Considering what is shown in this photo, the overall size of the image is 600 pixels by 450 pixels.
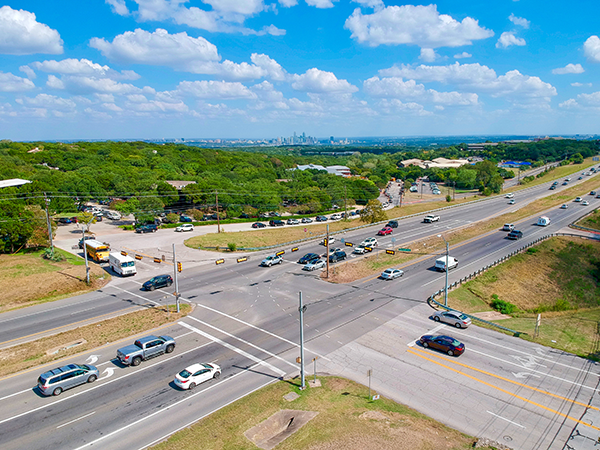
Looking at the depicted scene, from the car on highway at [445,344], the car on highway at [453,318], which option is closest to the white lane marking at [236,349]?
the car on highway at [445,344]

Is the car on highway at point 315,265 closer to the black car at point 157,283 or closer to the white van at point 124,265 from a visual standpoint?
the black car at point 157,283

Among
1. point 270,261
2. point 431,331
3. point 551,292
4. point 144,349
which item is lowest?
point 551,292

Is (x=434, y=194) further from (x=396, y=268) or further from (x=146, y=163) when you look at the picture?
(x=146, y=163)

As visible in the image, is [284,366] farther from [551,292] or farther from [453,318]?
[551,292]

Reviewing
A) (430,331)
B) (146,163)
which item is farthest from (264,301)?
(146,163)

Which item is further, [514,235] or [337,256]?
[514,235]

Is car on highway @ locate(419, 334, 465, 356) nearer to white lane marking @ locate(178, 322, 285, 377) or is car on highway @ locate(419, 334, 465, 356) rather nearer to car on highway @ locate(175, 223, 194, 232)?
white lane marking @ locate(178, 322, 285, 377)

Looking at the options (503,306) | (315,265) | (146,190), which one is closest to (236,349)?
(315,265)
